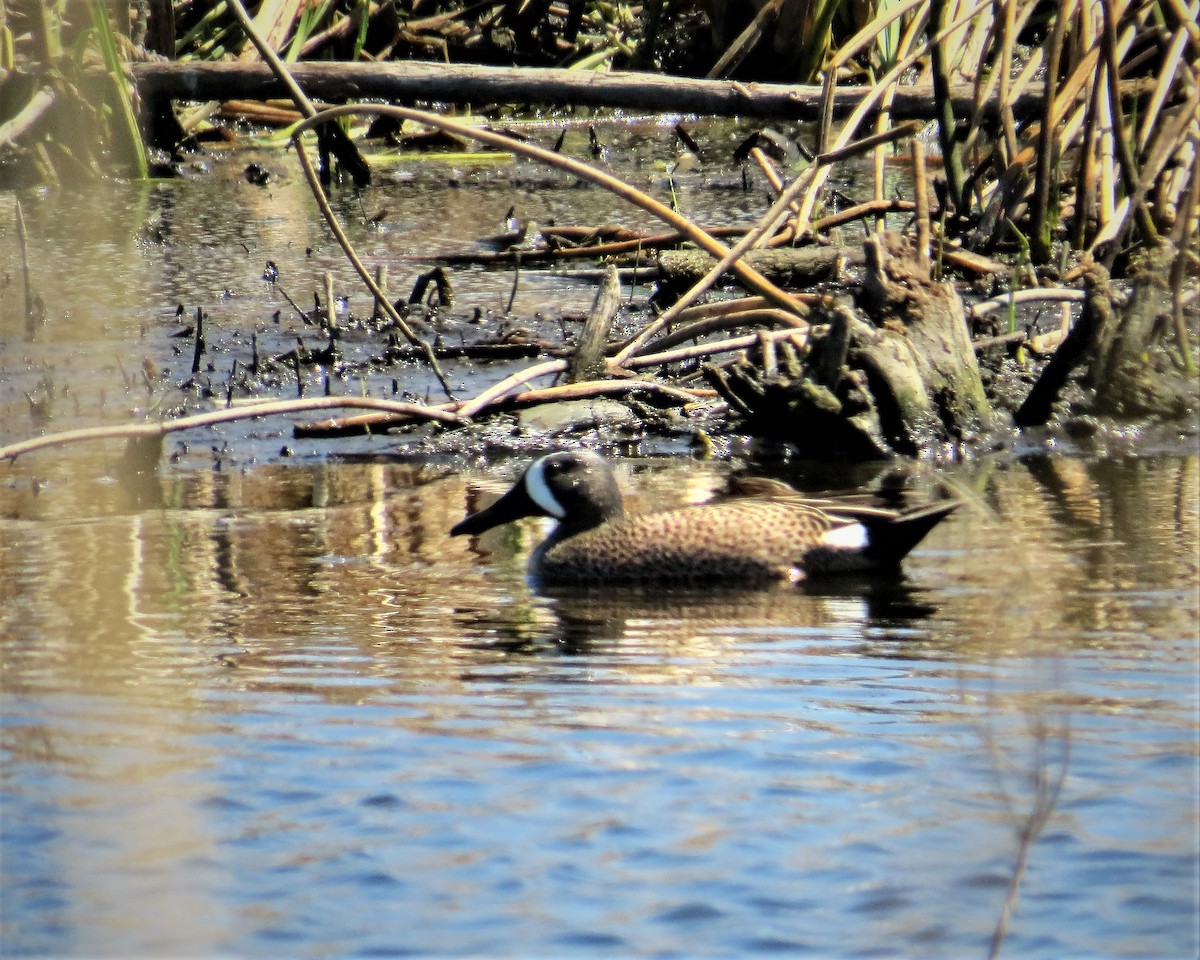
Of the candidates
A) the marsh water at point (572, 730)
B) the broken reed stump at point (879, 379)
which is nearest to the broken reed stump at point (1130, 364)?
the broken reed stump at point (879, 379)

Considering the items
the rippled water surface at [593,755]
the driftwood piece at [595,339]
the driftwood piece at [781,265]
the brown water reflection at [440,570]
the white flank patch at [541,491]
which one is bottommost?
the rippled water surface at [593,755]

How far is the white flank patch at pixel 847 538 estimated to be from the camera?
541cm

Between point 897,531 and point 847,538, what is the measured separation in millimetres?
151

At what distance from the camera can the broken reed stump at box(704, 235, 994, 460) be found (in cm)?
693

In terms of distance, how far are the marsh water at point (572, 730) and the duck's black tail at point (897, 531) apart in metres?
0.13

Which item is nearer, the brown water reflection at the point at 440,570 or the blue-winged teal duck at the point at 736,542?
the brown water reflection at the point at 440,570

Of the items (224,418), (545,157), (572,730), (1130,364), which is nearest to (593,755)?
(572,730)

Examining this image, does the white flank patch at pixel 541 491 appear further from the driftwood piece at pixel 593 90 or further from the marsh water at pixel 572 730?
the driftwood piece at pixel 593 90

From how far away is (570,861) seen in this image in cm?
310

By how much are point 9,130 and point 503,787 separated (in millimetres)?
7611

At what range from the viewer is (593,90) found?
9.92 m

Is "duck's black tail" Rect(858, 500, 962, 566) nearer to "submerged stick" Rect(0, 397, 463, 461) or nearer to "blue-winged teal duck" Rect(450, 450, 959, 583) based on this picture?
"blue-winged teal duck" Rect(450, 450, 959, 583)

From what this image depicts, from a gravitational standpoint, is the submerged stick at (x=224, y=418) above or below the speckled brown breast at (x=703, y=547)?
above

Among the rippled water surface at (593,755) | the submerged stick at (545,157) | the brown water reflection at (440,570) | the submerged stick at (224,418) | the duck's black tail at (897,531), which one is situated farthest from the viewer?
the submerged stick at (545,157)
